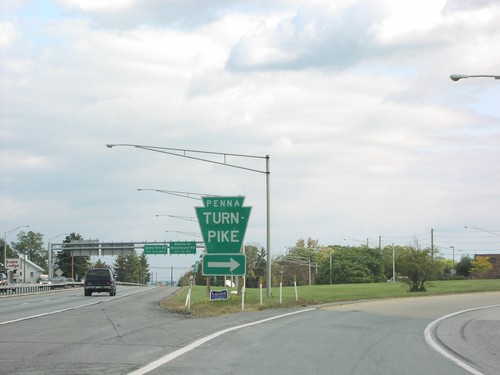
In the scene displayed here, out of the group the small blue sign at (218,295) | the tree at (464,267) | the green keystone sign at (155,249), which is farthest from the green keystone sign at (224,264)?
the tree at (464,267)

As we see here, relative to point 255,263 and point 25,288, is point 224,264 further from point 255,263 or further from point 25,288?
point 255,263

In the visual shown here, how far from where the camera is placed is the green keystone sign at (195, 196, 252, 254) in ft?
89.0

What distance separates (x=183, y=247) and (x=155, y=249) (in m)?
4.24

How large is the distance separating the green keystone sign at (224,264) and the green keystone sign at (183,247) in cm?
7214

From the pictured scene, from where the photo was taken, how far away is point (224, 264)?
26.9 metres

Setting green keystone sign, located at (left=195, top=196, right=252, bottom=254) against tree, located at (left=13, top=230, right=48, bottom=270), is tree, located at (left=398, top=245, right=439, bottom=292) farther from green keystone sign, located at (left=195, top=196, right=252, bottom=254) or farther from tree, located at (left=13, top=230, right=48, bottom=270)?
tree, located at (left=13, top=230, right=48, bottom=270)

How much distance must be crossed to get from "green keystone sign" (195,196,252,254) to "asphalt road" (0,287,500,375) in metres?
3.79

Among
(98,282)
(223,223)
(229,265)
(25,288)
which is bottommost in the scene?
(25,288)

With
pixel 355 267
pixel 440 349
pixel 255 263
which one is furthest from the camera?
pixel 255 263

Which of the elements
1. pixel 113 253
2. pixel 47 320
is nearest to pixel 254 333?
pixel 47 320

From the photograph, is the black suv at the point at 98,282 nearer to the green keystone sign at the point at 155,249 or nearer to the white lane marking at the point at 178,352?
the white lane marking at the point at 178,352

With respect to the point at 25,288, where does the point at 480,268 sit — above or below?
above

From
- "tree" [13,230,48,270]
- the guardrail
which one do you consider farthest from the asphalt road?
"tree" [13,230,48,270]

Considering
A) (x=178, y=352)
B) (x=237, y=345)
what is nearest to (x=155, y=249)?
(x=237, y=345)
